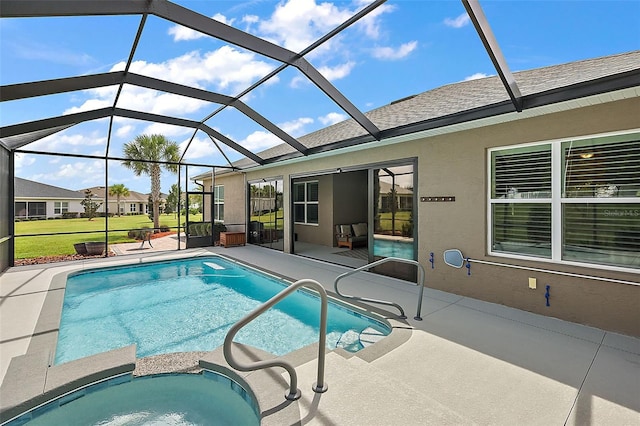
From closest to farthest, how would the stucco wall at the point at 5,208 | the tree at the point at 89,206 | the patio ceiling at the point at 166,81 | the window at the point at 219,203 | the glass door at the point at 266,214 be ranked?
the patio ceiling at the point at 166,81, the stucco wall at the point at 5,208, the glass door at the point at 266,214, the window at the point at 219,203, the tree at the point at 89,206

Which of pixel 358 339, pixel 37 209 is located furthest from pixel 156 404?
pixel 37 209

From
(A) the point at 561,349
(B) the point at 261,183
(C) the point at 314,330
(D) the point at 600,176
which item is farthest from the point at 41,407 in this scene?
(B) the point at 261,183

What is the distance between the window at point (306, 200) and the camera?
12.0 metres

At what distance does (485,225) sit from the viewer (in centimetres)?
522

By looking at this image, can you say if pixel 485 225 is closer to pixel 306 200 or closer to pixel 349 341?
pixel 349 341

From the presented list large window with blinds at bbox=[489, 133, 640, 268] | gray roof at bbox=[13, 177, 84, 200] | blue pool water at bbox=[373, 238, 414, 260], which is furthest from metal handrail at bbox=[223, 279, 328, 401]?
gray roof at bbox=[13, 177, 84, 200]

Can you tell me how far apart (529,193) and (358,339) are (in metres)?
3.57

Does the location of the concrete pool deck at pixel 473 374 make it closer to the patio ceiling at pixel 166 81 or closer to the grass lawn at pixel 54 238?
the patio ceiling at pixel 166 81

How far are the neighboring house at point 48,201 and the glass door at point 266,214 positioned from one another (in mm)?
9064

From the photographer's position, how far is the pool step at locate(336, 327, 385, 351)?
4105 millimetres

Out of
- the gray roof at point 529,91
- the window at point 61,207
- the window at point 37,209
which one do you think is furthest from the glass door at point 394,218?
the window at point 61,207

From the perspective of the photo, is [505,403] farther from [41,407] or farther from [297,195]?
[297,195]

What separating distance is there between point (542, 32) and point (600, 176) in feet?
7.17

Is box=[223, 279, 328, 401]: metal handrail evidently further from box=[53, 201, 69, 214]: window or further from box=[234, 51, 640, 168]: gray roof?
box=[53, 201, 69, 214]: window
